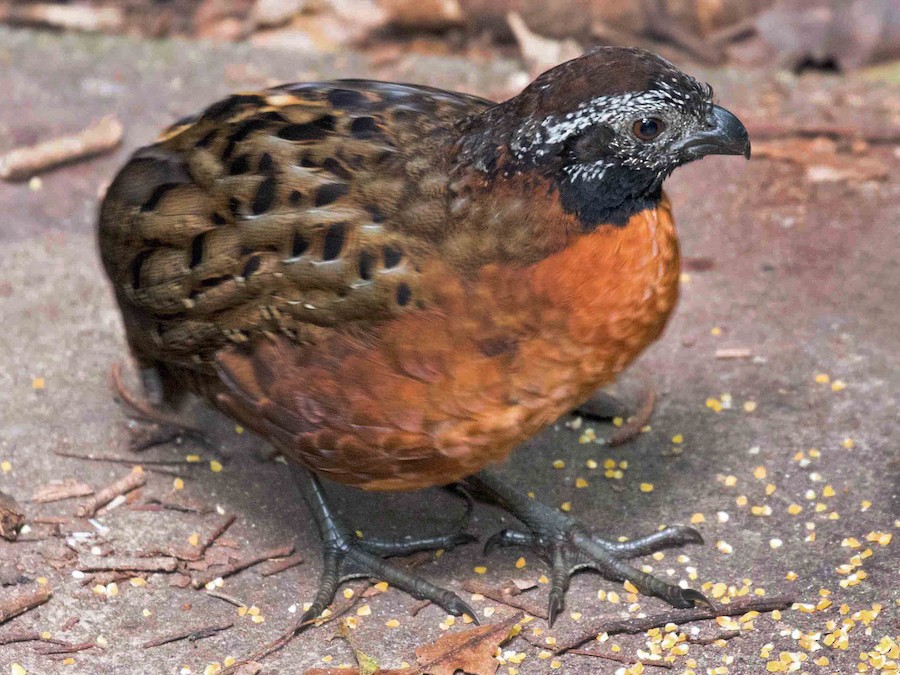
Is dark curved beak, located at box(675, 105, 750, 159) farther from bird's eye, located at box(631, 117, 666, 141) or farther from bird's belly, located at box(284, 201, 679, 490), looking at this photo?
bird's belly, located at box(284, 201, 679, 490)

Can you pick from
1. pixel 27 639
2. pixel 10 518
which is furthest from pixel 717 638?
pixel 10 518

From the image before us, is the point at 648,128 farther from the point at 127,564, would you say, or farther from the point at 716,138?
the point at 127,564

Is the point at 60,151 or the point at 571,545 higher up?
the point at 60,151

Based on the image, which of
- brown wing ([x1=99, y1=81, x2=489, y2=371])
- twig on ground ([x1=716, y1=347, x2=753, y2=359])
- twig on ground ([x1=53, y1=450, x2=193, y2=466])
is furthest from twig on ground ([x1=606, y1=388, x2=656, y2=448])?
twig on ground ([x1=53, y1=450, x2=193, y2=466])

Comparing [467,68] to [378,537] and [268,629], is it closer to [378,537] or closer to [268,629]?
[378,537]

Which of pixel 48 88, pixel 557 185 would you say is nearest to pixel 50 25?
pixel 48 88

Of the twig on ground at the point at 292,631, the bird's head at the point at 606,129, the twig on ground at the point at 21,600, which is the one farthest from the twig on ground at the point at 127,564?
the bird's head at the point at 606,129
